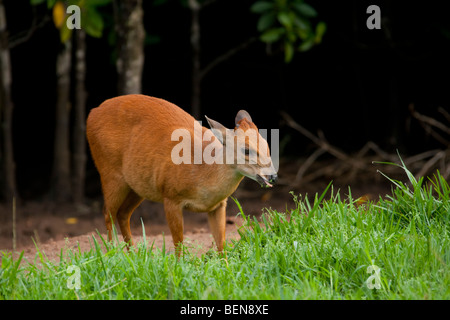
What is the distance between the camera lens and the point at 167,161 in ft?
16.6

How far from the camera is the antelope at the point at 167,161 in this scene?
458 cm

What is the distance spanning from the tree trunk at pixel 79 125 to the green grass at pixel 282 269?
378cm

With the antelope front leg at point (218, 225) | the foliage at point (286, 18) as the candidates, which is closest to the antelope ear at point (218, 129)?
the antelope front leg at point (218, 225)

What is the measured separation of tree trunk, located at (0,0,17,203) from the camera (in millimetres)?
7938

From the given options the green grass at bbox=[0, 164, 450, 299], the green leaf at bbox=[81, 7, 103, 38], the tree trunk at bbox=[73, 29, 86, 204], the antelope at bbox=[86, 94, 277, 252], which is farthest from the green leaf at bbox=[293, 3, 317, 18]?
the green grass at bbox=[0, 164, 450, 299]

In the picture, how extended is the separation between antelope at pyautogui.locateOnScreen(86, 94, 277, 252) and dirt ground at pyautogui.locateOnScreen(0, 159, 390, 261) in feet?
2.72

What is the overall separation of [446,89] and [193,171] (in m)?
6.53

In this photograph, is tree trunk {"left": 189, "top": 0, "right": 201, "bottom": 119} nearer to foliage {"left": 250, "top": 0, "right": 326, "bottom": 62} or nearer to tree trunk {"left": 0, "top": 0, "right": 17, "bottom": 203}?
foliage {"left": 250, "top": 0, "right": 326, "bottom": 62}

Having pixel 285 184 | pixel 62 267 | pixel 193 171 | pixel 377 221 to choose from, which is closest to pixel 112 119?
pixel 193 171

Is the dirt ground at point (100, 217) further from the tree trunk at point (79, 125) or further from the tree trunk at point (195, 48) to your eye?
the tree trunk at point (195, 48)

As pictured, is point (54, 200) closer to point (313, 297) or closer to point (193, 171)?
point (193, 171)

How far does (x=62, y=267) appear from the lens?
14.6 ft

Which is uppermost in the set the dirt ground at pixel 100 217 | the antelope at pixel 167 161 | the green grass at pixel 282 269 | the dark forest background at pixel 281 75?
the dark forest background at pixel 281 75

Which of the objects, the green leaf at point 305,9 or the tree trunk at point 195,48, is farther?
the tree trunk at point 195,48
